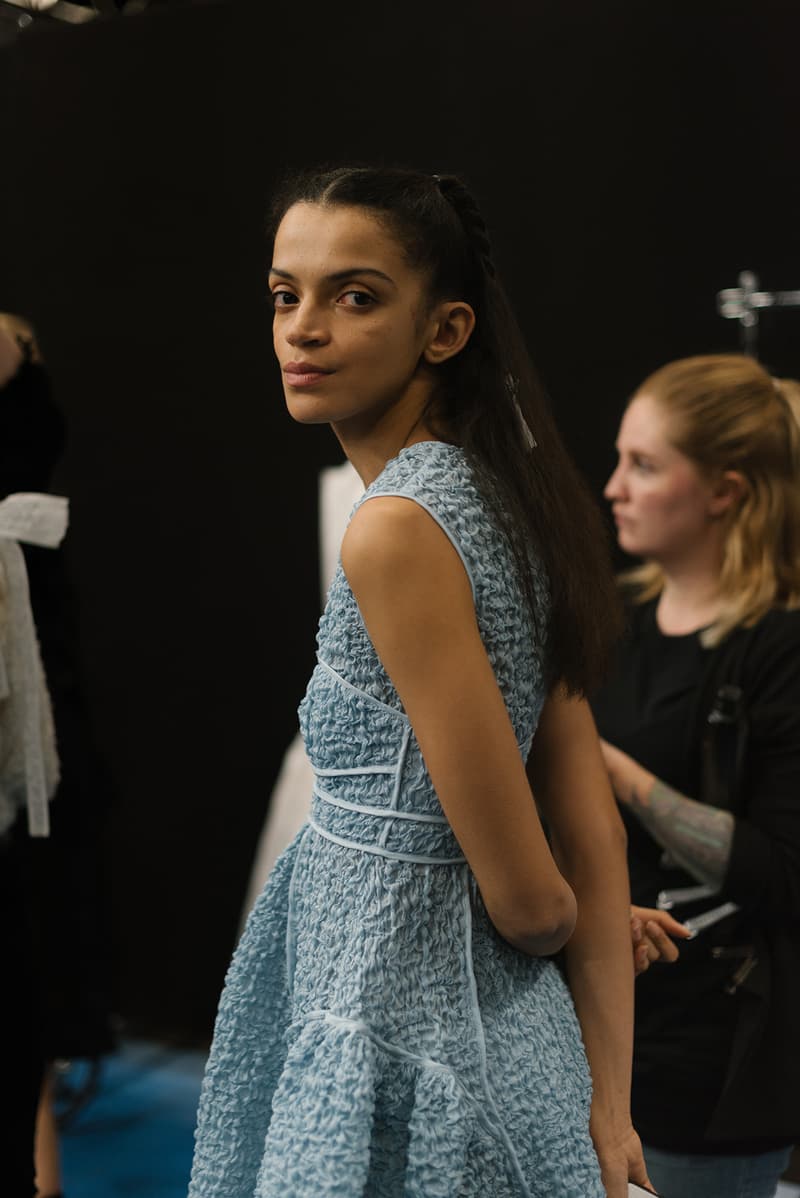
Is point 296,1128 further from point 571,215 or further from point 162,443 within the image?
point 162,443

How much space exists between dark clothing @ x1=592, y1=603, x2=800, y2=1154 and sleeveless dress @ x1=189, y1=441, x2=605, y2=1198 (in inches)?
28.5

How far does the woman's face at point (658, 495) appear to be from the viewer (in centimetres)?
215

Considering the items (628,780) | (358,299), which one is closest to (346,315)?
(358,299)

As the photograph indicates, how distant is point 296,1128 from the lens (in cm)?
107

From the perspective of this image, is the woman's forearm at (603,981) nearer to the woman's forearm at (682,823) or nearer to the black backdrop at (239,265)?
the woman's forearm at (682,823)

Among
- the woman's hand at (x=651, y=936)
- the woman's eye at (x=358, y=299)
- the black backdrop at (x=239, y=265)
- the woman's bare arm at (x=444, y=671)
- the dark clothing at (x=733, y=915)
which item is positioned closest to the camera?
the woman's bare arm at (x=444, y=671)

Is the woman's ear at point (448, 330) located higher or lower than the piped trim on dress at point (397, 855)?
higher

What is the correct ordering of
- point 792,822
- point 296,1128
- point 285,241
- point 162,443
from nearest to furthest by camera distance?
point 296,1128, point 285,241, point 792,822, point 162,443

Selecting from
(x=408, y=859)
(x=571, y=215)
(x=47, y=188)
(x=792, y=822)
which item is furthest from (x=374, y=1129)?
(x=47, y=188)

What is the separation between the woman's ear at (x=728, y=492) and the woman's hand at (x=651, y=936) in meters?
0.93

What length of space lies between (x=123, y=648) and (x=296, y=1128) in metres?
2.96

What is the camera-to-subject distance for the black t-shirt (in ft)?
5.97

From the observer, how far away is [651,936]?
4.39ft

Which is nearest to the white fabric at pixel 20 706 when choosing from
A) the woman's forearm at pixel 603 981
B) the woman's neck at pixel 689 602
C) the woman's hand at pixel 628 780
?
the woman's hand at pixel 628 780
